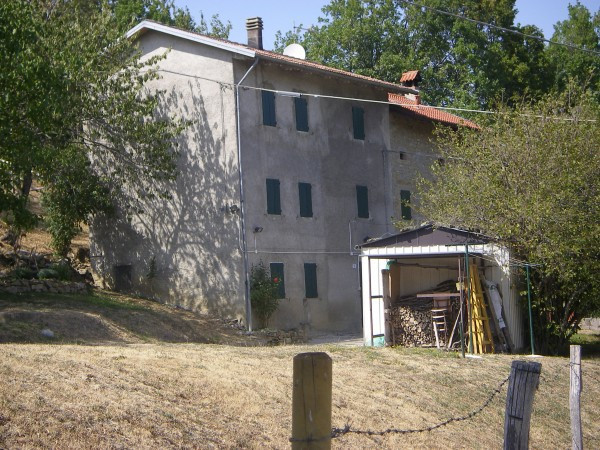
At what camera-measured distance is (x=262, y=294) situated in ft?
80.1

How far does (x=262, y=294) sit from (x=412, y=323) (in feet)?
19.1

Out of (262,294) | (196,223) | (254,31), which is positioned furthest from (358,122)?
(262,294)

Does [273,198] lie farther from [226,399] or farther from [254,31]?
[226,399]

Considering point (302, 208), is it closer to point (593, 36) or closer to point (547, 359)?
point (547, 359)

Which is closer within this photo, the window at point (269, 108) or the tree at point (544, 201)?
the tree at point (544, 201)

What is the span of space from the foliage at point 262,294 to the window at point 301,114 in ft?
16.6

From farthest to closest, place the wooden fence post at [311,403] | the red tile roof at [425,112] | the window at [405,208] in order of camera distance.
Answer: the red tile roof at [425,112], the window at [405,208], the wooden fence post at [311,403]

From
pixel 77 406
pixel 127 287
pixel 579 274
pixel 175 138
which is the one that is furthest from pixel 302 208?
pixel 77 406

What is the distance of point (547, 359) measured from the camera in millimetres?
18078

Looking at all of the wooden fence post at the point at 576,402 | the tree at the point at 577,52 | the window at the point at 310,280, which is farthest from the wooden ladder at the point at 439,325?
the tree at the point at 577,52

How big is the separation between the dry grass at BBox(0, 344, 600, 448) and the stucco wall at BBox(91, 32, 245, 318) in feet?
30.2

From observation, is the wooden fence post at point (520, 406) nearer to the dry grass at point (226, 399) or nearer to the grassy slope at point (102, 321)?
the dry grass at point (226, 399)

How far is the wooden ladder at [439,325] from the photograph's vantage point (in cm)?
1925

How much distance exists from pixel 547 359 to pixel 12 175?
12684 millimetres
